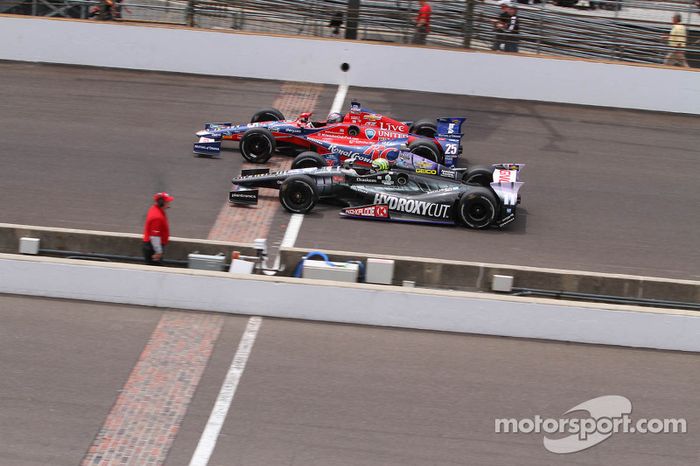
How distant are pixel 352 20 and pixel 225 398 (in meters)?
14.2

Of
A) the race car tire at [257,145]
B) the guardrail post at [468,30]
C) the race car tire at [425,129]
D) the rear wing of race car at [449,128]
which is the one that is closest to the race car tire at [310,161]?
the race car tire at [257,145]

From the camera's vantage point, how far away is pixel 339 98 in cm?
2141

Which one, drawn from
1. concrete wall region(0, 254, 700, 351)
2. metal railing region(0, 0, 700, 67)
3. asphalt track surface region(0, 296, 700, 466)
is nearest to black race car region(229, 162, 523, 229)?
concrete wall region(0, 254, 700, 351)

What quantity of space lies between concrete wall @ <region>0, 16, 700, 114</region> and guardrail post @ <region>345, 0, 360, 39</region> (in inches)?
35.1

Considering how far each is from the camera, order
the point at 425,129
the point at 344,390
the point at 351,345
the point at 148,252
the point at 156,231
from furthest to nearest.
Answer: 1. the point at 425,129
2. the point at 148,252
3. the point at 156,231
4. the point at 351,345
5. the point at 344,390

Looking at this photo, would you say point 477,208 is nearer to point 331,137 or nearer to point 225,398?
point 331,137

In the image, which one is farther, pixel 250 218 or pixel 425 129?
pixel 425 129

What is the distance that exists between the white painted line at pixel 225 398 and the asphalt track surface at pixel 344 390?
8 cm

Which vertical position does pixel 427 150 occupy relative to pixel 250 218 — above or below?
above

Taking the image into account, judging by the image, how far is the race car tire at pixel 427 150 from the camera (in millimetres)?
17094

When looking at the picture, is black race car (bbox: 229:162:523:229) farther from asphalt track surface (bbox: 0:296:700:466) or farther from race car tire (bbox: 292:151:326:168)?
asphalt track surface (bbox: 0:296:700:466)

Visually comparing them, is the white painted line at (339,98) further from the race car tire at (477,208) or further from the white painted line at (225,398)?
the white painted line at (225,398)

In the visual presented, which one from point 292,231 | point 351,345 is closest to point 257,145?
point 292,231

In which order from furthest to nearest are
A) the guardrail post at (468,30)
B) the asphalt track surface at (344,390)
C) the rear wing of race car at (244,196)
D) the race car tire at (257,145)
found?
the guardrail post at (468,30)
the race car tire at (257,145)
the rear wing of race car at (244,196)
the asphalt track surface at (344,390)
